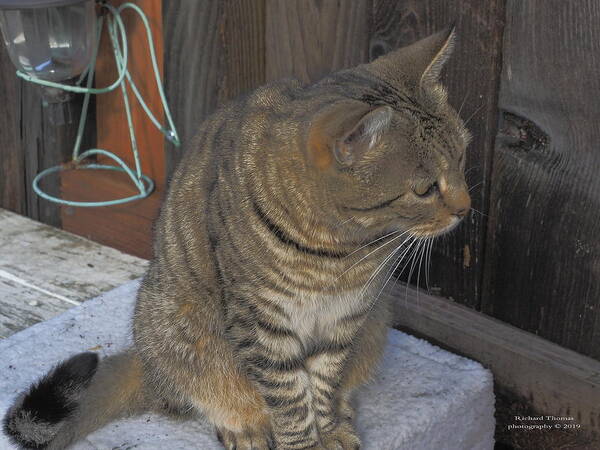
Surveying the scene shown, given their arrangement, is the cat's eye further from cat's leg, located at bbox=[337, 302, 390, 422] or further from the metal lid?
the metal lid

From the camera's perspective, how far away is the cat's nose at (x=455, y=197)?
6.20 ft

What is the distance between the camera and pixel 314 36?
2637mm

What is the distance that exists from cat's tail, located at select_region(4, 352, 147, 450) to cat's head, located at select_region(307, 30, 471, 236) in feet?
2.52

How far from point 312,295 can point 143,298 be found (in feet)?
1.75

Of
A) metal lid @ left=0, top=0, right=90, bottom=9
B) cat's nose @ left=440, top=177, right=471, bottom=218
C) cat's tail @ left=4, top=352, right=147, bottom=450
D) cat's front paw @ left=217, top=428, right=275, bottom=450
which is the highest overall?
metal lid @ left=0, top=0, right=90, bottom=9

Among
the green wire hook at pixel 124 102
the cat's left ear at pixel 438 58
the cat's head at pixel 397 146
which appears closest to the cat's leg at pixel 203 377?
the cat's head at pixel 397 146

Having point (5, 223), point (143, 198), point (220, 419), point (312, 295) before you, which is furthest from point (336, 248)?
point (5, 223)

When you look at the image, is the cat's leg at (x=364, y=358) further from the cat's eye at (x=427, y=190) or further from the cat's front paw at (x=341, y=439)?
the cat's eye at (x=427, y=190)

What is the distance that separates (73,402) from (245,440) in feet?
1.44

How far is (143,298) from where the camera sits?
228cm

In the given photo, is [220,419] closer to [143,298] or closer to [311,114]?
[143,298]

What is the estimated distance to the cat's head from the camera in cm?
175

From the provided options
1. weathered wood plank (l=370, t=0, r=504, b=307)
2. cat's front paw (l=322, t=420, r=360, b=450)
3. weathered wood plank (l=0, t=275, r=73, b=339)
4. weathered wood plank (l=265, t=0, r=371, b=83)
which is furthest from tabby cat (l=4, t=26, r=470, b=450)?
weathered wood plank (l=0, t=275, r=73, b=339)

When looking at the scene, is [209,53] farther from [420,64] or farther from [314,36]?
[420,64]
